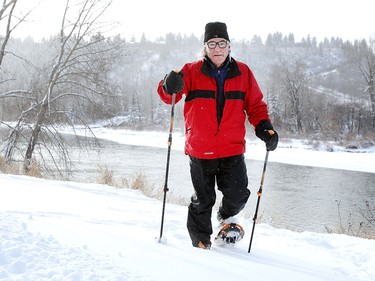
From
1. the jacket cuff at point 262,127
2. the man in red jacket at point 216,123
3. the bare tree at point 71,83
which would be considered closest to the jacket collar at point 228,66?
the man in red jacket at point 216,123

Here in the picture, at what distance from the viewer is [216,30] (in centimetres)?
303

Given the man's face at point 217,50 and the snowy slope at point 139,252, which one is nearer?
the snowy slope at point 139,252

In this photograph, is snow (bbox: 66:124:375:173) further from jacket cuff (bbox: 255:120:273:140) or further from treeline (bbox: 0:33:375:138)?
jacket cuff (bbox: 255:120:273:140)

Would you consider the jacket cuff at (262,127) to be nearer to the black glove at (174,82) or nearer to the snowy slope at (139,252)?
the black glove at (174,82)

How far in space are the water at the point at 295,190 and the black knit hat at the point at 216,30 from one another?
160 inches

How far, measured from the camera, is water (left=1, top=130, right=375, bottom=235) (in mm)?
9094

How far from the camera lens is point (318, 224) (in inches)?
352

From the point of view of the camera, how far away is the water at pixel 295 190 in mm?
9134

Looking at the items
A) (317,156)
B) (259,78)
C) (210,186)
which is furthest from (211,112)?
(259,78)

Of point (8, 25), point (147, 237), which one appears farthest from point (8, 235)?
point (8, 25)

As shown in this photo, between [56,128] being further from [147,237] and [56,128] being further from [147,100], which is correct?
[147,100]

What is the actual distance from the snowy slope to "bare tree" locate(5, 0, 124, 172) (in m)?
7.17

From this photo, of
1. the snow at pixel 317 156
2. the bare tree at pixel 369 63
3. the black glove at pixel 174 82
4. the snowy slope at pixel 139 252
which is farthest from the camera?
the bare tree at pixel 369 63

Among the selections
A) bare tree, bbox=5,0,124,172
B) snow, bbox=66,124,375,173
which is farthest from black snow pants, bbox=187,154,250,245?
snow, bbox=66,124,375,173
